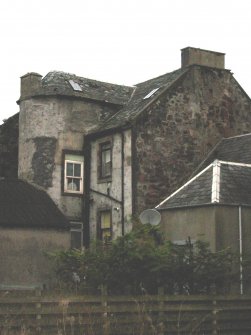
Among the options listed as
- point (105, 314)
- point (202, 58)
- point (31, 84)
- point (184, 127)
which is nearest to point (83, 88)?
point (31, 84)

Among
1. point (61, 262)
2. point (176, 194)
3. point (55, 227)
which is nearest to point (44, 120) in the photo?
point (55, 227)

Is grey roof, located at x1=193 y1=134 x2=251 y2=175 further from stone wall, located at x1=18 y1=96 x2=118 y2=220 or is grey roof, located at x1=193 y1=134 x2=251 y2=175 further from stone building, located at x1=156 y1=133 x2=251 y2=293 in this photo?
stone wall, located at x1=18 y1=96 x2=118 y2=220

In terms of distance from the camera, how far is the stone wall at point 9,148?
33781 millimetres

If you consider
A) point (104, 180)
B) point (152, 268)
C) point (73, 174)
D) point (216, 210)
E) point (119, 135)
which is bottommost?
point (152, 268)

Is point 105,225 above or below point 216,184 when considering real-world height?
below

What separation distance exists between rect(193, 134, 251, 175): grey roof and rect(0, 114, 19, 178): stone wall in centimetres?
952

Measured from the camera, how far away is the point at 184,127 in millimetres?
30516

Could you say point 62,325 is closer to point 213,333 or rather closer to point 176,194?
point 213,333

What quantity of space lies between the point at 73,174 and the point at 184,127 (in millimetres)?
5493

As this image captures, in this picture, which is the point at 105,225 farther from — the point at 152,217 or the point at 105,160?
the point at 152,217

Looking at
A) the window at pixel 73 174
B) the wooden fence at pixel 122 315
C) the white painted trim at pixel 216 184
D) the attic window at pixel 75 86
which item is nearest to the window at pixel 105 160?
the window at pixel 73 174

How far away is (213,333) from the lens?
15.5 m

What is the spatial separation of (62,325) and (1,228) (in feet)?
43.6

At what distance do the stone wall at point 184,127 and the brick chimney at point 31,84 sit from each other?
5.58m
